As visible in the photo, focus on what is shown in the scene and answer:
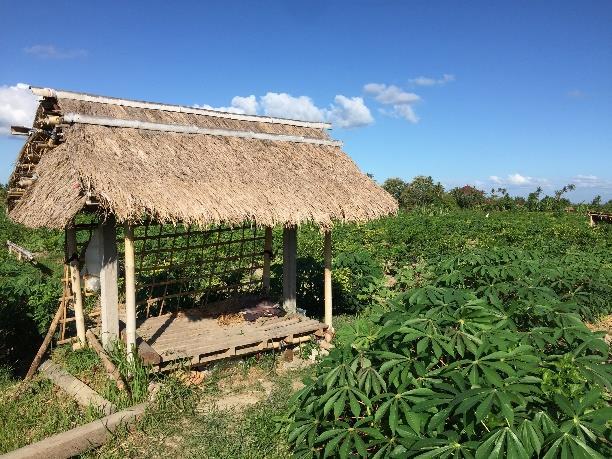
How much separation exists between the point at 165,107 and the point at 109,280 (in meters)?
2.69

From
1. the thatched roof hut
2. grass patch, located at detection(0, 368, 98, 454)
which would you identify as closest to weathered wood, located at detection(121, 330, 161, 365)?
the thatched roof hut

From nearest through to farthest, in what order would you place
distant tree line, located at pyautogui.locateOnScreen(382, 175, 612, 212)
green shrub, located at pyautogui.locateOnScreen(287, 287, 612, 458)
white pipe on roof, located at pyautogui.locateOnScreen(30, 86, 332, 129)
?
green shrub, located at pyautogui.locateOnScreen(287, 287, 612, 458), white pipe on roof, located at pyautogui.locateOnScreen(30, 86, 332, 129), distant tree line, located at pyautogui.locateOnScreen(382, 175, 612, 212)

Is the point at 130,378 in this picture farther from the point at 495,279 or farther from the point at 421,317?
the point at 495,279

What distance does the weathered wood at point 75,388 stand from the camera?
16.6ft

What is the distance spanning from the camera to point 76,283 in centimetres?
660

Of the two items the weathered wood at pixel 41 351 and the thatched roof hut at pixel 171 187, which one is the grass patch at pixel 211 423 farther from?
the weathered wood at pixel 41 351

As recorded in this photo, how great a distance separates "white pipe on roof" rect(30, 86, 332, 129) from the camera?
18.8 ft

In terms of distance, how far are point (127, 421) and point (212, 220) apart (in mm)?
2393

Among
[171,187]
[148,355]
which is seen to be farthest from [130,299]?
[171,187]

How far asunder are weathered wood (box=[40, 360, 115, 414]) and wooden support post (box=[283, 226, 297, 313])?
3465 millimetres

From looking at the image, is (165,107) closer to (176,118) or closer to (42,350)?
(176,118)

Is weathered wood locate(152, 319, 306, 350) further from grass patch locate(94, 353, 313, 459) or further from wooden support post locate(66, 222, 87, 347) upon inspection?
wooden support post locate(66, 222, 87, 347)

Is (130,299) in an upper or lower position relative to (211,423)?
upper

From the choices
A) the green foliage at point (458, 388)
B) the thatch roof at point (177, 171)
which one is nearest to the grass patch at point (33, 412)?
the thatch roof at point (177, 171)
